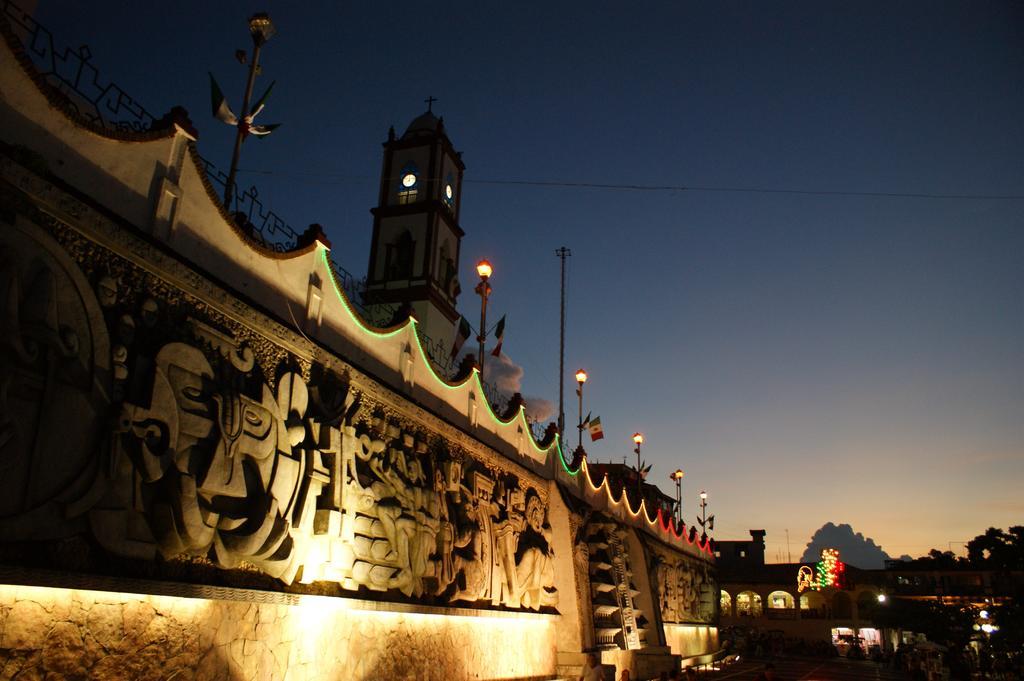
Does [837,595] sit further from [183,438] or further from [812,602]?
[183,438]

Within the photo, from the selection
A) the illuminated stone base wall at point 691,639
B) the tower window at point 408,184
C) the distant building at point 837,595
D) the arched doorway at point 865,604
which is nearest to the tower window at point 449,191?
the tower window at point 408,184

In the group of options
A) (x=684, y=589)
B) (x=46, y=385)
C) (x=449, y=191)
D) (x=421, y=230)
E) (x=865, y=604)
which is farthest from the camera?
(x=865, y=604)

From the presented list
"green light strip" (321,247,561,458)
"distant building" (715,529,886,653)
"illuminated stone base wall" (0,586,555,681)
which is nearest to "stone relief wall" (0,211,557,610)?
"illuminated stone base wall" (0,586,555,681)

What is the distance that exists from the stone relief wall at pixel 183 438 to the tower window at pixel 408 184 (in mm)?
20612

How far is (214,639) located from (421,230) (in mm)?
23702

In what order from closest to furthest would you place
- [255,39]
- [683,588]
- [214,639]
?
[214,639] < [255,39] < [683,588]

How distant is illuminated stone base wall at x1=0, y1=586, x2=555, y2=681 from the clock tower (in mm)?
17595

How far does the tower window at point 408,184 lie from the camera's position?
31094 millimetres

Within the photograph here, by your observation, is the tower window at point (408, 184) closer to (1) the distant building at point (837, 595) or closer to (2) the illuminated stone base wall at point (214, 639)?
(2) the illuminated stone base wall at point (214, 639)

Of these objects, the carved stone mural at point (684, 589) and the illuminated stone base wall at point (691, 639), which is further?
the illuminated stone base wall at point (691, 639)

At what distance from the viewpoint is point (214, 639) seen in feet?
24.5

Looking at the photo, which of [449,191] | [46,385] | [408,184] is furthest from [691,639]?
[46,385]

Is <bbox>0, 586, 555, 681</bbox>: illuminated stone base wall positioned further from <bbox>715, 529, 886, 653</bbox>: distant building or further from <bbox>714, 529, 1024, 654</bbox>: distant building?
<bbox>715, 529, 886, 653</bbox>: distant building

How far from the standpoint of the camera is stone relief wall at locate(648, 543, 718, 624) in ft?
99.3
